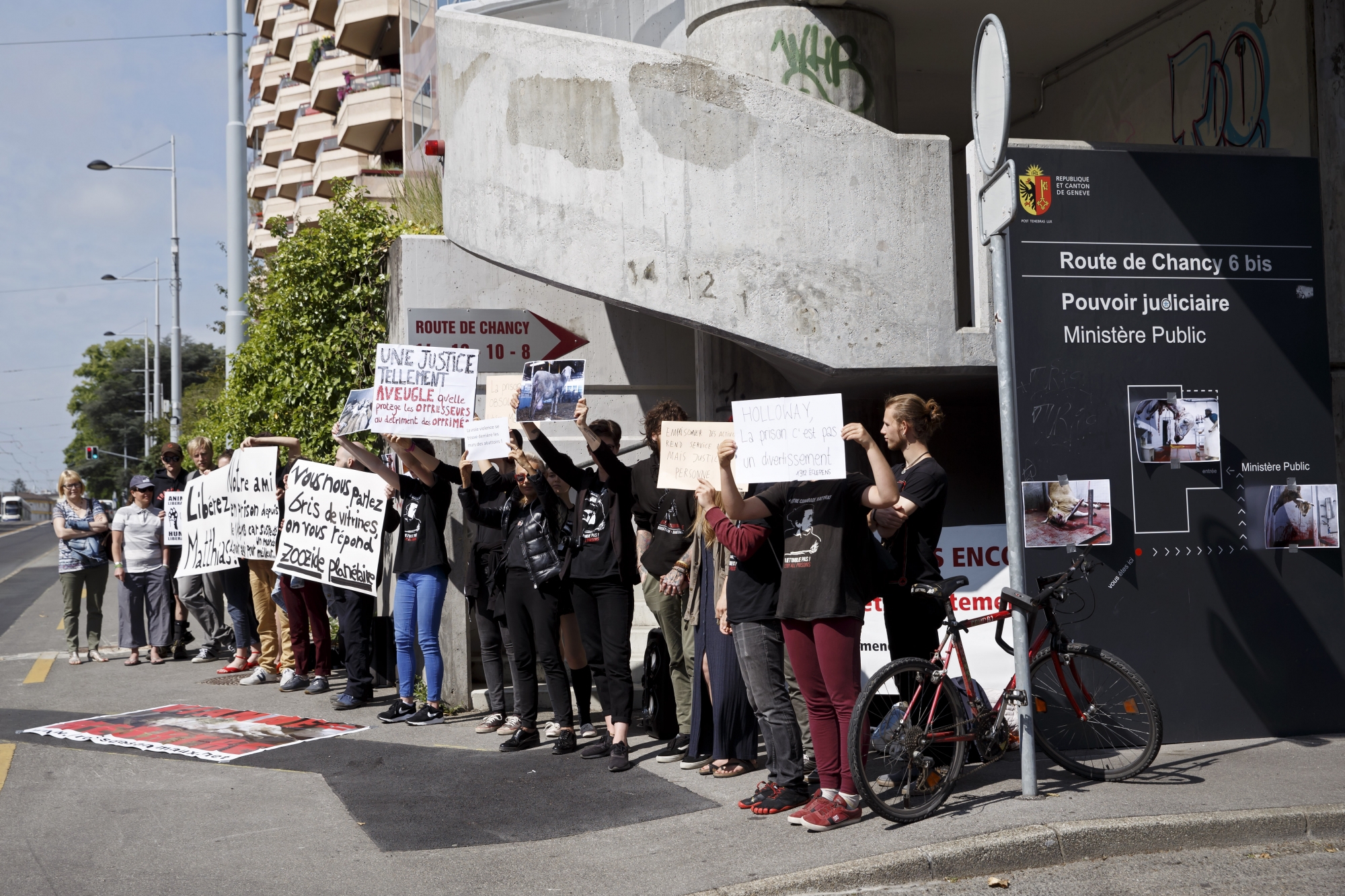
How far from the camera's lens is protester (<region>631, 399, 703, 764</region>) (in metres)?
6.88

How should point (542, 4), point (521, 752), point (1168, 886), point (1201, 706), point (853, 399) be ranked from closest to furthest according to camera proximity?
point (1168, 886)
point (1201, 706)
point (521, 752)
point (853, 399)
point (542, 4)

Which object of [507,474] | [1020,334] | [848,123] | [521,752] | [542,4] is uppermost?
[542,4]

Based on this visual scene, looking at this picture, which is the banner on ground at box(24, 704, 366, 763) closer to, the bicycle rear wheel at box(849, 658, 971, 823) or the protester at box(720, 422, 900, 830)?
the protester at box(720, 422, 900, 830)

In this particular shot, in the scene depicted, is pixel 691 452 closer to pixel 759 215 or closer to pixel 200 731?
pixel 759 215

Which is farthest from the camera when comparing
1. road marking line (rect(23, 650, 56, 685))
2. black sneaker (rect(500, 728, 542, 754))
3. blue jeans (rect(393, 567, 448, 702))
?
road marking line (rect(23, 650, 56, 685))

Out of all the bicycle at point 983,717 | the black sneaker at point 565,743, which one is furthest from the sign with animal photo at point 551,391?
the bicycle at point 983,717

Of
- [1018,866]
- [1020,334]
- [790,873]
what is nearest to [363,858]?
[790,873]

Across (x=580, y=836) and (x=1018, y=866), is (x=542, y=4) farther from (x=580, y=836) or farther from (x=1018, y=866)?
(x=1018, y=866)

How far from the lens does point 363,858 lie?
5.27 metres

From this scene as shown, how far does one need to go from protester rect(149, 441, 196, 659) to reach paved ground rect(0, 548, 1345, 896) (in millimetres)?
4256

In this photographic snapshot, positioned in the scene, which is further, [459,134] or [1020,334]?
[459,134]

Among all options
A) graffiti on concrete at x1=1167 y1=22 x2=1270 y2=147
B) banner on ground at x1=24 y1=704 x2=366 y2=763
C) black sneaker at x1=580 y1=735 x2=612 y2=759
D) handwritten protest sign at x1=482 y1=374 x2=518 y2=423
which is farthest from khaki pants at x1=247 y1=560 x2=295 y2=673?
graffiti on concrete at x1=1167 y1=22 x2=1270 y2=147

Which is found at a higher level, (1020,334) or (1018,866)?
(1020,334)

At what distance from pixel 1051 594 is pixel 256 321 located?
44.1ft
